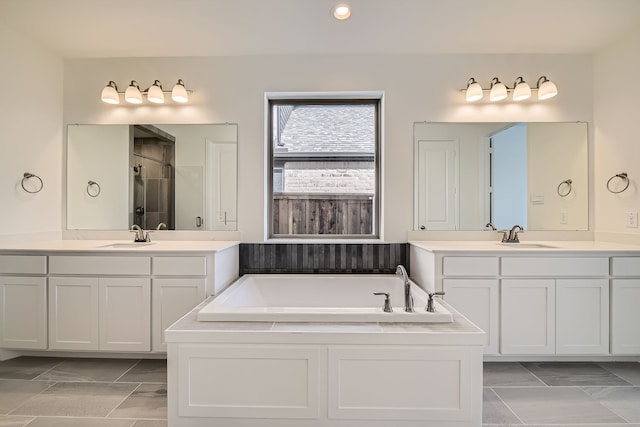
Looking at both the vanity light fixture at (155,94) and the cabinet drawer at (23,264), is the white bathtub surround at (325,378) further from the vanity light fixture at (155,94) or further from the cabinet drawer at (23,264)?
the vanity light fixture at (155,94)

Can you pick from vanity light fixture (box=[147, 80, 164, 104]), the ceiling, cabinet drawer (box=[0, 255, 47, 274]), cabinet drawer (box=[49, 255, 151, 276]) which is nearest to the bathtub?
cabinet drawer (box=[49, 255, 151, 276])

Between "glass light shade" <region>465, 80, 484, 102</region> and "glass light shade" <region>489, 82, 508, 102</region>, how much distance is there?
3.4 inches

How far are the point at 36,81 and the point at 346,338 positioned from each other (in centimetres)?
302

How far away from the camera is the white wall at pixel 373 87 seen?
9.39 feet

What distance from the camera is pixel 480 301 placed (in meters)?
2.35

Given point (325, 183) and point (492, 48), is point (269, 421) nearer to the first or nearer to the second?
point (325, 183)

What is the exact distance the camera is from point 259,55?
2.87 m

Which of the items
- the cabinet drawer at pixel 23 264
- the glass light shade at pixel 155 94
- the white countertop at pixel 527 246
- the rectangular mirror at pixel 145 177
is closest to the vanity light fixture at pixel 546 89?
the white countertop at pixel 527 246

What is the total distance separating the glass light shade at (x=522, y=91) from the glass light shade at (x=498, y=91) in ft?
0.28

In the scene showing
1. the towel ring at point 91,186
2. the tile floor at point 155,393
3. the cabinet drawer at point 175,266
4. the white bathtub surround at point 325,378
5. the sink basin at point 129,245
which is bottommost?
the tile floor at point 155,393

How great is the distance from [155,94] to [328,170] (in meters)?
1.55

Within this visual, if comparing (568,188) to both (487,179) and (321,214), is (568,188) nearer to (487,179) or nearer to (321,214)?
(487,179)

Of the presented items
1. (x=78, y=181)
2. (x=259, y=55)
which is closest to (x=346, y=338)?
(x=259, y=55)

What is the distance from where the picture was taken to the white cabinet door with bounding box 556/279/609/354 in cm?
232
